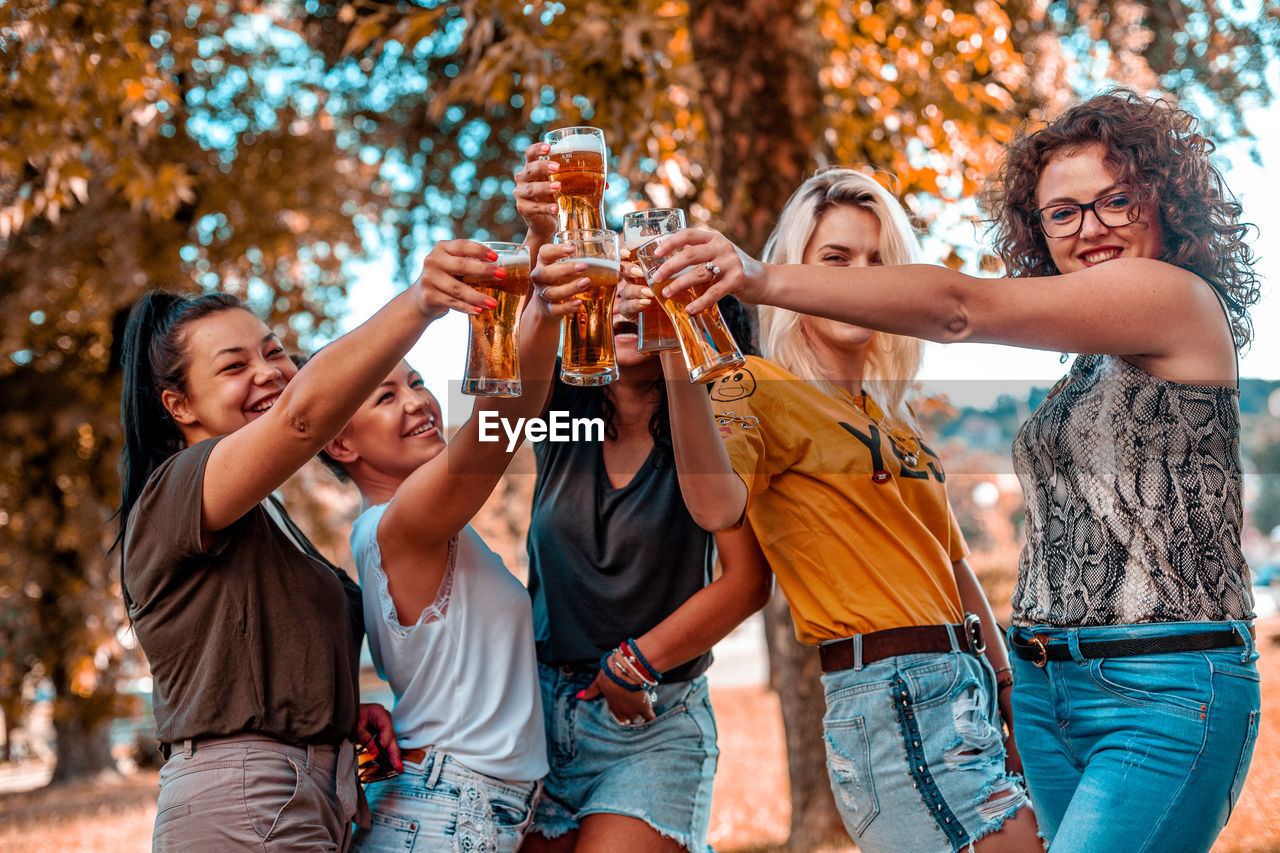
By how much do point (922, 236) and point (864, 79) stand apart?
1695 millimetres

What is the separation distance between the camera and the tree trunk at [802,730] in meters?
5.44

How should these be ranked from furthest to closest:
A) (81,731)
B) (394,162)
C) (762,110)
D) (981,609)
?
(81,731)
(394,162)
(762,110)
(981,609)

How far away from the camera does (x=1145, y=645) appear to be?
6.61 feet

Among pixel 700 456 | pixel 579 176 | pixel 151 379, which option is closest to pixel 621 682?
pixel 700 456

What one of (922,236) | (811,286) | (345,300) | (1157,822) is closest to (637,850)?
(1157,822)

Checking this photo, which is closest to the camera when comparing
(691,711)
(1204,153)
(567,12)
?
(1204,153)

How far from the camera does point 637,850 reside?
2525 mm

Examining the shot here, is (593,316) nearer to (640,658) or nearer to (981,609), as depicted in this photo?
(640,658)

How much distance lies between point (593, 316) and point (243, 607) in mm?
948

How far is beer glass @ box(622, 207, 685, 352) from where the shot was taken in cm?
200

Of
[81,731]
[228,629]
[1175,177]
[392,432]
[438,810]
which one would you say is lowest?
[81,731]

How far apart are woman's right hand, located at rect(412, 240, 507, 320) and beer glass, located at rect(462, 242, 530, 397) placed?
52 mm

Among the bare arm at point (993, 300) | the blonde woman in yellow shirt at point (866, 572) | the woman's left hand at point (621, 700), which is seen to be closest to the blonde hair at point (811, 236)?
the blonde woman in yellow shirt at point (866, 572)

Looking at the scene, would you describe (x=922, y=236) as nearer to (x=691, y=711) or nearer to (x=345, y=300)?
(x=691, y=711)
